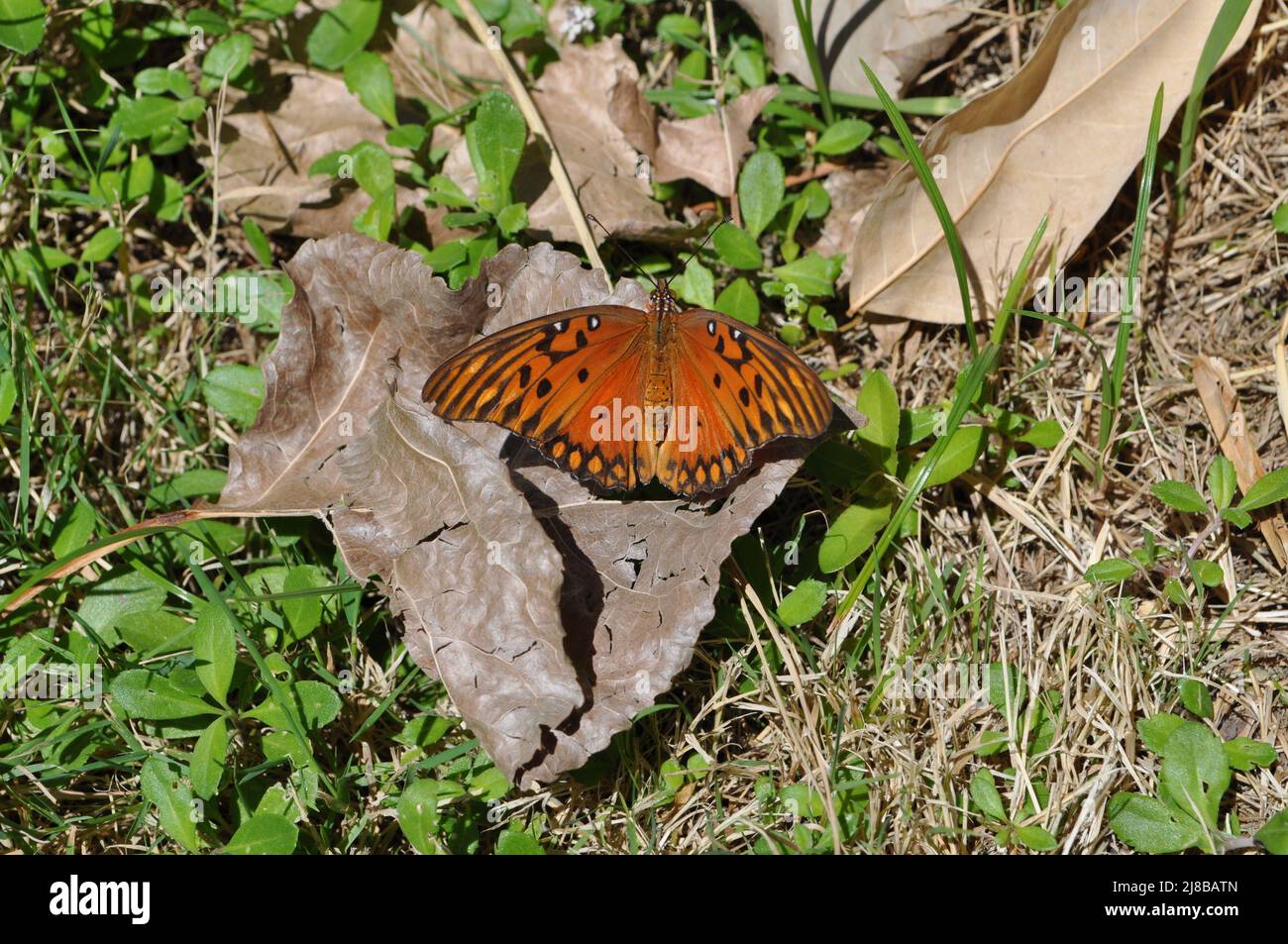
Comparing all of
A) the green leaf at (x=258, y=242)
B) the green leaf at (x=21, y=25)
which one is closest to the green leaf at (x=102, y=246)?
the green leaf at (x=258, y=242)

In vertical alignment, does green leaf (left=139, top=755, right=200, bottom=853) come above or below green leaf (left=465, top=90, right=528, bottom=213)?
below

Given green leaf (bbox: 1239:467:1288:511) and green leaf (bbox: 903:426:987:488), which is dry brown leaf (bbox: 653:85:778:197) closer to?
green leaf (bbox: 903:426:987:488)

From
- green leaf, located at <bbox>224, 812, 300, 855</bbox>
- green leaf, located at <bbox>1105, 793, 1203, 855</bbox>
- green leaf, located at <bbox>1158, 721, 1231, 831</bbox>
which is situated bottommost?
green leaf, located at <bbox>224, 812, 300, 855</bbox>

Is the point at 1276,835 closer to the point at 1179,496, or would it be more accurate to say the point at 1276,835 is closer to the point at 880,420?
the point at 1179,496

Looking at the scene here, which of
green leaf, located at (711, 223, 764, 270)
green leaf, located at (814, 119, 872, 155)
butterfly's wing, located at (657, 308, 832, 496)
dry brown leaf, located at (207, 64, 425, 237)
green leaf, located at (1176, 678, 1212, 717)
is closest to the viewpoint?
butterfly's wing, located at (657, 308, 832, 496)

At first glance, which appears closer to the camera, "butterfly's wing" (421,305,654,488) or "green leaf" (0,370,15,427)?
"butterfly's wing" (421,305,654,488)

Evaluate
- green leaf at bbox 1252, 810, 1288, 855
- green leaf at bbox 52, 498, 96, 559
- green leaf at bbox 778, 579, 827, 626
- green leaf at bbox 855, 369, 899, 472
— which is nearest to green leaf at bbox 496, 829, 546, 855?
green leaf at bbox 778, 579, 827, 626

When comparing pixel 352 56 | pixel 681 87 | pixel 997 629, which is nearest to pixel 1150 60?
pixel 681 87
